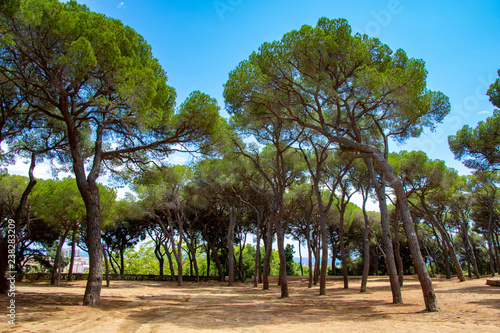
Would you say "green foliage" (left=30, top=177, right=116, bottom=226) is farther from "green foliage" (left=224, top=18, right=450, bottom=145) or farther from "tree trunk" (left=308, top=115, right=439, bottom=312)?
"tree trunk" (left=308, top=115, right=439, bottom=312)

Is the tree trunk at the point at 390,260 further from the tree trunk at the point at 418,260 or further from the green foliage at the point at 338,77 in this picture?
the green foliage at the point at 338,77

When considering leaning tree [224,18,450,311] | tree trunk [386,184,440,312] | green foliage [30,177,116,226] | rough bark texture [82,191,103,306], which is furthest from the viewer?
green foliage [30,177,116,226]

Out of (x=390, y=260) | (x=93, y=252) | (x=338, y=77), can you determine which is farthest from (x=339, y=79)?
(x=93, y=252)

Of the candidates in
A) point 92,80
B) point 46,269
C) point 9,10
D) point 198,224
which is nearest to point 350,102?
point 92,80

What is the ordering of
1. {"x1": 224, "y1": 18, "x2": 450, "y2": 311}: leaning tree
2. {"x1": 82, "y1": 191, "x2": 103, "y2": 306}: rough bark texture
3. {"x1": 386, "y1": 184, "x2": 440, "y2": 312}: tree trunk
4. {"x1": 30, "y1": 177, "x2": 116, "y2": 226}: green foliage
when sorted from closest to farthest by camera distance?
{"x1": 386, "y1": 184, "x2": 440, "y2": 312}: tree trunk, {"x1": 82, "y1": 191, "x2": 103, "y2": 306}: rough bark texture, {"x1": 224, "y1": 18, "x2": 450, "y2": 311}: leaning tree, {"x1": 30, "y1": 177, "x2": 116, "y2": 226}: green foliage

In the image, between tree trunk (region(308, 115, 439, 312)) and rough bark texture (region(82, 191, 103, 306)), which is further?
rough bark texture (region(82, 191, 103, 306))

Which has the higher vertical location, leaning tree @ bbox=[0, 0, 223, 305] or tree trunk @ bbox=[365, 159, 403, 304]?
leaning tree @ bbox=[0, 0, 223, 305]

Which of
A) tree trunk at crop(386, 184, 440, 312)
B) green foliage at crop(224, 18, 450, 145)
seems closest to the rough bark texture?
green foliage at crop(224, 18, 450, 145)

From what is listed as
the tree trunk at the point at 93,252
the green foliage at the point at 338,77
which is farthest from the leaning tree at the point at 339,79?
the tree trunk at the point at 93,252

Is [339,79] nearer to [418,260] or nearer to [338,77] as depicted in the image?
[338,77]

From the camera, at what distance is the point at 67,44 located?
7.04 meters

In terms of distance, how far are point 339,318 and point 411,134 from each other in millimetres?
7133

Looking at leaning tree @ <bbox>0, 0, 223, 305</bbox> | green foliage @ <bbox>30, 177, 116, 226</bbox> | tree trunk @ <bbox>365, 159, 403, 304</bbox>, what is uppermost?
leaning tree @ <bbox>0, 0, 223, 305</bbox>

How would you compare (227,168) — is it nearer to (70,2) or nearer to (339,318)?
(70,2)
